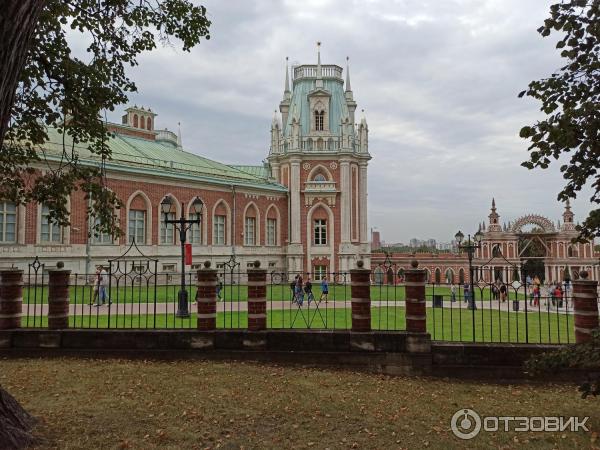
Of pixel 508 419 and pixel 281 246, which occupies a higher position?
pixel 281 246

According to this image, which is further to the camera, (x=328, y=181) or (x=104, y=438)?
(x=328, y=181)

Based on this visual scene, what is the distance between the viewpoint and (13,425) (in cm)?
502

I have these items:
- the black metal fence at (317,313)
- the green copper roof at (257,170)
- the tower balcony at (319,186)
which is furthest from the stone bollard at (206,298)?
the green copper roof at (257,170)

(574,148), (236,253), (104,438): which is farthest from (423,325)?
(236,253)

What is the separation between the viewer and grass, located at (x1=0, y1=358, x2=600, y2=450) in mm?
5281

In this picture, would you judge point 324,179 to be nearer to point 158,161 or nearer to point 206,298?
point 158,161

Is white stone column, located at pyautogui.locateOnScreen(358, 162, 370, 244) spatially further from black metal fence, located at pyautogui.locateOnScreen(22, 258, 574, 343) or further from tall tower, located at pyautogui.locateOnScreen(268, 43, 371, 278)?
black metal fence, located at pyautogui.locateOnScreen(22, 258, 574, 343)

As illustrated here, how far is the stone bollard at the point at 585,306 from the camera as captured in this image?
7.77 meters

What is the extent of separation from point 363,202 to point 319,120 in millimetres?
8196

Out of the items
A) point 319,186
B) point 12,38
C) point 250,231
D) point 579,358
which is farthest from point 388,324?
point 319,186

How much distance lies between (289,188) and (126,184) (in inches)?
564

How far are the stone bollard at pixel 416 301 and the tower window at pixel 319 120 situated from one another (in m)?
31.2

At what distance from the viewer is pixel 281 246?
38.2 meters

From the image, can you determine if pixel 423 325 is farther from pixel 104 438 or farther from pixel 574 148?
pixel 104 438
